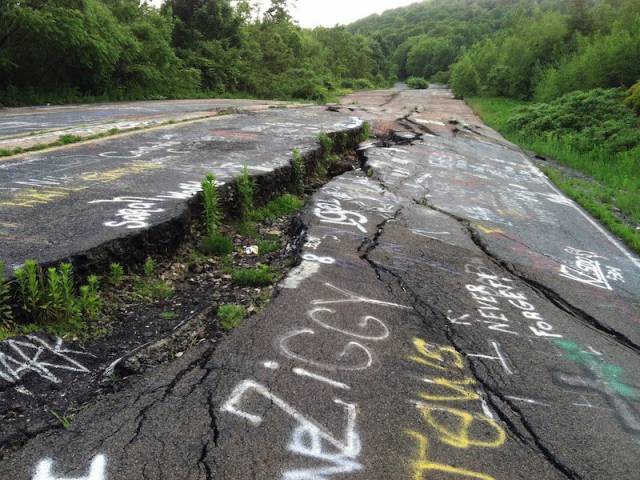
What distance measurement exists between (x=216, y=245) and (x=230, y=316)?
4.72 ft

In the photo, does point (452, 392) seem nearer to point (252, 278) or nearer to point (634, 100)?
point (252, 278)

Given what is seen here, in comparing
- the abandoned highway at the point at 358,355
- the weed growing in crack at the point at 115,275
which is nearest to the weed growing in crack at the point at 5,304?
the abandoned highway at the point at 358,355

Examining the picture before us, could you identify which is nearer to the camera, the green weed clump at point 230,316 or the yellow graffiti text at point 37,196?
the green weed clump at point 230,316

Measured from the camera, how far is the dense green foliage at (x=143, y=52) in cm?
1369

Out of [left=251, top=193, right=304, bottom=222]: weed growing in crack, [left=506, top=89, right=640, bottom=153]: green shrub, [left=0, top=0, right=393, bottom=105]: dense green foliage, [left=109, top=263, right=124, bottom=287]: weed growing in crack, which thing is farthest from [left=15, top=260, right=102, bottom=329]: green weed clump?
[left=506, top=89, right=640, bottom=153]: green shrub

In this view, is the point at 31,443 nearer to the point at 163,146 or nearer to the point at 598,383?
the point at 598,383

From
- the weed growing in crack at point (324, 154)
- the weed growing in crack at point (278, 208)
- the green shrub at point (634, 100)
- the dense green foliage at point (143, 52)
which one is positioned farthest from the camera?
the green shrub at point (634, 100)

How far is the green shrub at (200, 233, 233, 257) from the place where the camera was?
15.5ft

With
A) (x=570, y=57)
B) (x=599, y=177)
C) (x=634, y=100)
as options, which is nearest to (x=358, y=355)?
(x=599, y=177)

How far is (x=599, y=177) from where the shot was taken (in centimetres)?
1222

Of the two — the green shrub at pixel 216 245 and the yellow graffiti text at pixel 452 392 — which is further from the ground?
the green shrub at pixel 216 245

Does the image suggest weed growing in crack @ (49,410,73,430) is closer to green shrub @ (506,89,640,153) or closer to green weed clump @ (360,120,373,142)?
green weed clump @ (360,120,373,142)

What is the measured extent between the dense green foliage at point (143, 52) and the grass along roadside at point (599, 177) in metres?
11.7

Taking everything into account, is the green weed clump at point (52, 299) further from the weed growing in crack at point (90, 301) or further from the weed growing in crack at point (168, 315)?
the weed growing in crack at point (168, 315)
